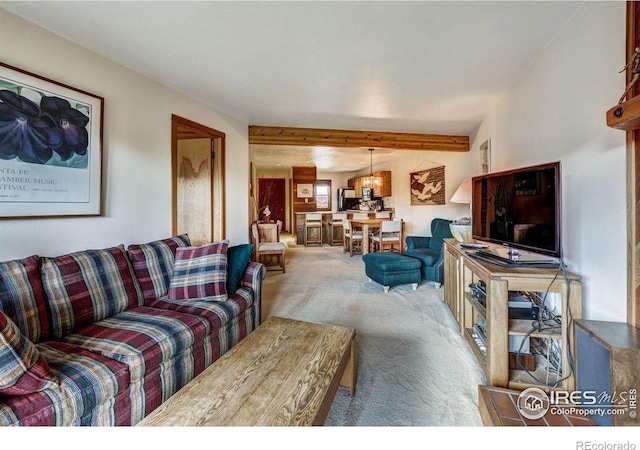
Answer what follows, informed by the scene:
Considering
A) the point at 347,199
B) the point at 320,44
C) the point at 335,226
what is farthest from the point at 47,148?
the point at 347,199

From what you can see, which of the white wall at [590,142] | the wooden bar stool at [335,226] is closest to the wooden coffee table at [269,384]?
the white wall at [590,142]

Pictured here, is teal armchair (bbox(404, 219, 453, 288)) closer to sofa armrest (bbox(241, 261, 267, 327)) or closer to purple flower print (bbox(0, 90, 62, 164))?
sofa armrest (bbox(241, 261, 267, 327))

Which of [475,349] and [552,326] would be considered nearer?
[552,326]

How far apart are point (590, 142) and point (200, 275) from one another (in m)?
2.63

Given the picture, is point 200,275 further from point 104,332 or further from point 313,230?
point 313,230

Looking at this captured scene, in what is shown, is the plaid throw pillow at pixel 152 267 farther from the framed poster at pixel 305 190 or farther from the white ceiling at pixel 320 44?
the framed poster at pixel 305 190

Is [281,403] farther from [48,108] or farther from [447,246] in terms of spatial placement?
[447,246]

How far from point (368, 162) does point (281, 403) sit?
653 centimetres

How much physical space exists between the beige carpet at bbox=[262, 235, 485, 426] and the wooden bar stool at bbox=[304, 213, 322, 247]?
9.73ft

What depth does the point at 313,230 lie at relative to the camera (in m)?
7.22

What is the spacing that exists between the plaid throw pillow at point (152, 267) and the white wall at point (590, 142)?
9.21 ft

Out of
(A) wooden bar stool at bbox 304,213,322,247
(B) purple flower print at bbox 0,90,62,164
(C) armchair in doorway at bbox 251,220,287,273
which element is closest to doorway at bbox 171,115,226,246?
(C) armchair in doorway at bbox 251,220,287,273

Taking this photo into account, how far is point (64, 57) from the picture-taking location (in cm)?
186
